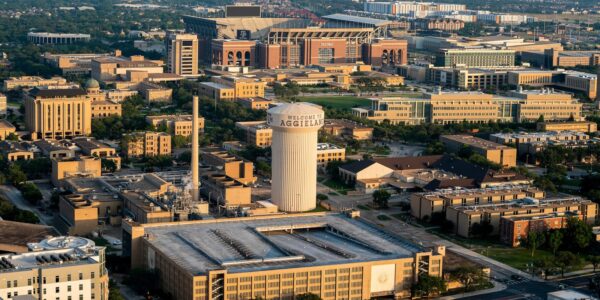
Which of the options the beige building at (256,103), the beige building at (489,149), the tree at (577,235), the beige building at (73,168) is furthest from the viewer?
the beige building at (256,103)

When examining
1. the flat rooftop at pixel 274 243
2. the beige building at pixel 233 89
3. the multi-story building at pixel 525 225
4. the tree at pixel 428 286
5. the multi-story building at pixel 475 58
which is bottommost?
the tree at pixel 428 286

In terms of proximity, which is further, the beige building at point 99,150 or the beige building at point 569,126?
the beige building at point 569,126

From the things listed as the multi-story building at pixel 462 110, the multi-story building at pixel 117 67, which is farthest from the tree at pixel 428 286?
the multi-story building at pixel 117 67

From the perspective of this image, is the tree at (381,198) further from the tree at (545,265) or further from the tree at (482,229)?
the tree at (545,265)

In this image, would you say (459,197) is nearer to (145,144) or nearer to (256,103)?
(145,144)

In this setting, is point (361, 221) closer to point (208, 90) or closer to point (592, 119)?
point (592, 119)

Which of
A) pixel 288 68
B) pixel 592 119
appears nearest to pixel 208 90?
pixel 288 68
